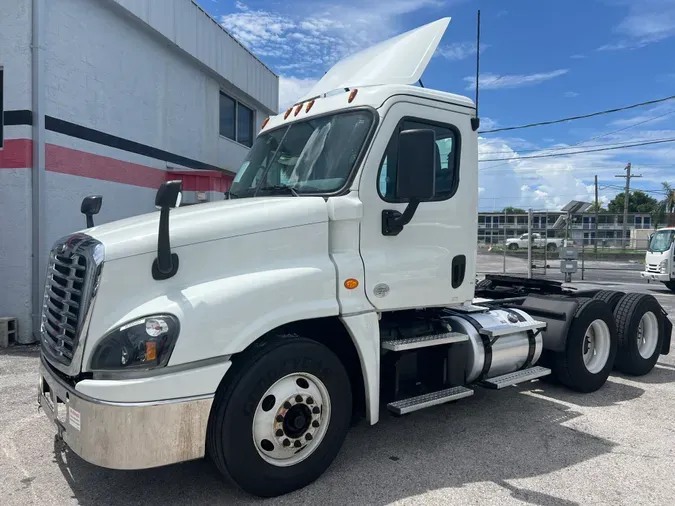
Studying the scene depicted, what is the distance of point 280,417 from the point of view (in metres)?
3.31

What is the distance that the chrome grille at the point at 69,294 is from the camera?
2.99 meters

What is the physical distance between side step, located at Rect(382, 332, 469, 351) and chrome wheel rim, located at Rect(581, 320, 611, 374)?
218cm

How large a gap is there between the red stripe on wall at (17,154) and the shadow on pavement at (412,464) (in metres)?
5.07

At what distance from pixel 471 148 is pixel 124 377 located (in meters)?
3.22

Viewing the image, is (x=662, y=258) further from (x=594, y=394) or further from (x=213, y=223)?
(x=213, y=223)

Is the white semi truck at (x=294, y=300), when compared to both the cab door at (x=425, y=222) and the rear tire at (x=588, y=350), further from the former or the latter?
the rear tire at (x=588, y=350)

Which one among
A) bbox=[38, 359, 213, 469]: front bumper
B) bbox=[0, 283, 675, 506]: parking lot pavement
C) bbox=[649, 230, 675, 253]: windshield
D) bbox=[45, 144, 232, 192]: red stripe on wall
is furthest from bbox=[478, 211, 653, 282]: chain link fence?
bbox=[38, 359, 213, 469]: front bumper

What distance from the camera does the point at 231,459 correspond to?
3.10 meters

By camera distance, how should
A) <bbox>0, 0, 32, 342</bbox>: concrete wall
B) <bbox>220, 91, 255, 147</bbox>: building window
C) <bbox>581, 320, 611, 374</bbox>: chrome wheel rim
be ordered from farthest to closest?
<bbox>220, 91, 255, 147</bbox>: building window, <bbox>0, 0, 32, 342</bbox>: concrete wall, <bbox>581, 320, 611, 374</bbox>: chrome wheel rim

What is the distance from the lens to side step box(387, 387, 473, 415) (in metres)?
3.90

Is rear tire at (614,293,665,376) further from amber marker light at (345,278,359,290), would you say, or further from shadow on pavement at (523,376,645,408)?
amber marker light at (345,278,359,290)

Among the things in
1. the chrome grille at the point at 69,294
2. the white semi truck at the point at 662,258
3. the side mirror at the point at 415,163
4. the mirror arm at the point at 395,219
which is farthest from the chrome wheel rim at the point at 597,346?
the white semi truck at the point at 662,258

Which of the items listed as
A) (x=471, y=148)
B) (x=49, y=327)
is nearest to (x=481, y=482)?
→ (x=471, y=148)

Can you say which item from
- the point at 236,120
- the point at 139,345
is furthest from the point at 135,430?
the point at 236,120
